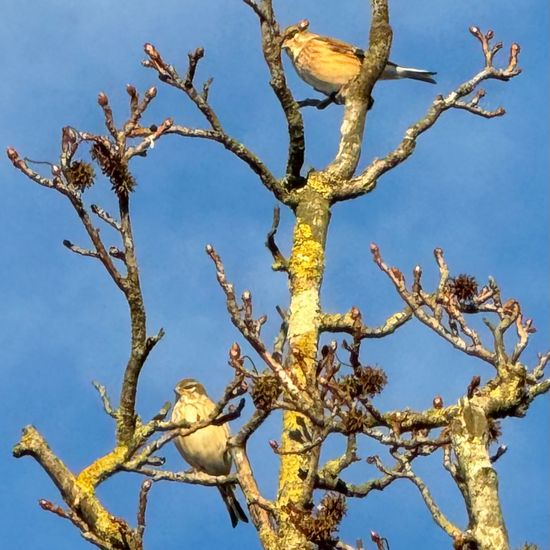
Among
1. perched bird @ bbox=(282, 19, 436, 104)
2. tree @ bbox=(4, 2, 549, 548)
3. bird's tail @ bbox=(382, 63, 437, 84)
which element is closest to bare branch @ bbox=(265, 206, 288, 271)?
tree @ bbox=(4, 2, 549, 548)

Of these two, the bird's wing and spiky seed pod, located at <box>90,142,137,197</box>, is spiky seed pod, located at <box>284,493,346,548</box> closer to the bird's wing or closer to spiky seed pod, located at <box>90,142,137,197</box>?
spiky seed pod, located at <box>90,142,137,197</box>

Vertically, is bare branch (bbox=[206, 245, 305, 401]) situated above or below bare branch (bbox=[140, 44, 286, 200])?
below

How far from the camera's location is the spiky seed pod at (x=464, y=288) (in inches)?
463

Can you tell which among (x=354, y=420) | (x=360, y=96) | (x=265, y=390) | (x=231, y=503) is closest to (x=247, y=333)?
(x=265, y=390)

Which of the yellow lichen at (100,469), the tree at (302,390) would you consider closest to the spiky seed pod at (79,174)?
the tree at (302,390)

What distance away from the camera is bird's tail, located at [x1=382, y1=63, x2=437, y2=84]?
1614cm

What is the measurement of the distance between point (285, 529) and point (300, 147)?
4247 mm

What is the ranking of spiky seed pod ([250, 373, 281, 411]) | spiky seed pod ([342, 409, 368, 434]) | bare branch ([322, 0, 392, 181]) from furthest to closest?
Answer: bare branch ([322, 0, 392, 181])
spiky seed pod ([250, 373, 281, 411])
spiky seed pod ([342, 409, 368, 434])

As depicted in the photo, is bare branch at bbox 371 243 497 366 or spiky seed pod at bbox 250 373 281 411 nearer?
spiky seed pod at bbox 250 373 281 411

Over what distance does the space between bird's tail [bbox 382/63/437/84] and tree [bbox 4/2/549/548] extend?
4056mm

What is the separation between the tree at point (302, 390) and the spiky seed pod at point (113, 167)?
11mm

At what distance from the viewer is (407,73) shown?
16.2 metres

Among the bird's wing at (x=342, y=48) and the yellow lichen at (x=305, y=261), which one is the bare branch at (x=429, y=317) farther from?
the bird's wing at (x=342, y=48)

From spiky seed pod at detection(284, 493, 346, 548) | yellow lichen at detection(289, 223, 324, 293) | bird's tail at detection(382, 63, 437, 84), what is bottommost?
spiky seed pod at detection(284, 493, 346, 548)
